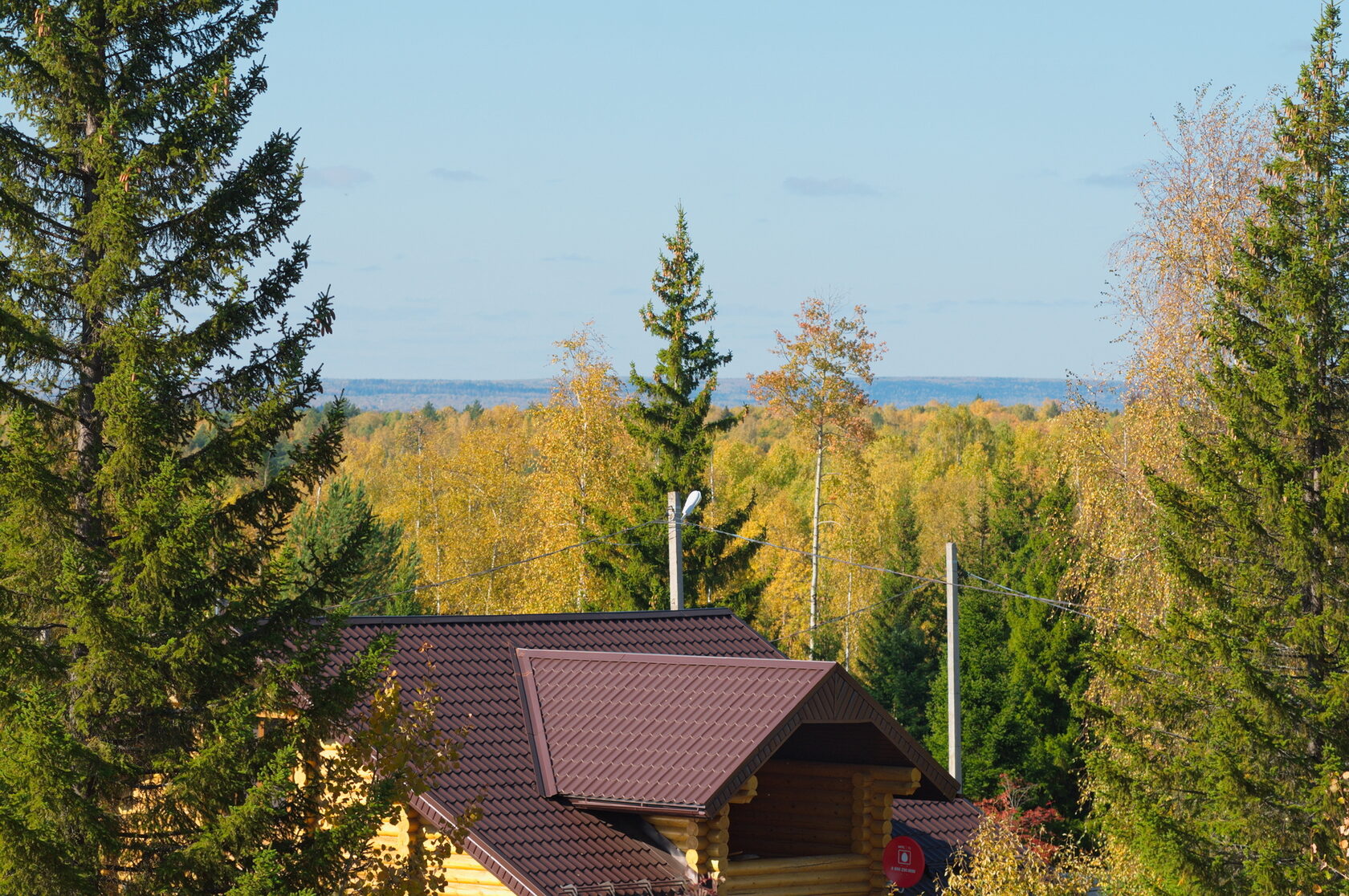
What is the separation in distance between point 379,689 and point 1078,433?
50.6 feet

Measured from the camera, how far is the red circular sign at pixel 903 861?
587 inches

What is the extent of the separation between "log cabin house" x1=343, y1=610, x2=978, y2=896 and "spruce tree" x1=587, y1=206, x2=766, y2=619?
1784 centimetres

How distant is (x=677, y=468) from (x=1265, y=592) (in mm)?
22695

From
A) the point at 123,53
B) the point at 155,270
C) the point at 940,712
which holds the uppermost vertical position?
the point at 123,53

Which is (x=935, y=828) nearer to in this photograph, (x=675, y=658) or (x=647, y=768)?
(x=675, y=658)

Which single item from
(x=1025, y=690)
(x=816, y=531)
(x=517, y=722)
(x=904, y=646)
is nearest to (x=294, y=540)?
(x=517, y=722)

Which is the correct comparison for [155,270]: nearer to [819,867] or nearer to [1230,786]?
[819,867]

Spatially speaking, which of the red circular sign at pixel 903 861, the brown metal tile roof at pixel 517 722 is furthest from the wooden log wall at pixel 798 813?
the brown metal tile roof at pixel 517 722

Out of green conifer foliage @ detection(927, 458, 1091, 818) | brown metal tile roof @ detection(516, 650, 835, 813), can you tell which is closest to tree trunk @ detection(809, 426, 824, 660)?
green conifer foliage @ detection(927, 458, 1091, 818)

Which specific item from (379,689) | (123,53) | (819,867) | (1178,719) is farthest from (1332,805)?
(123,53)

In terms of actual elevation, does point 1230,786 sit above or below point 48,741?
below

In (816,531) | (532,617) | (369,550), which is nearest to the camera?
(532,617)

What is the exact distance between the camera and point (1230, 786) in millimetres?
13672

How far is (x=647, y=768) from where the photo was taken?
13695 mm
